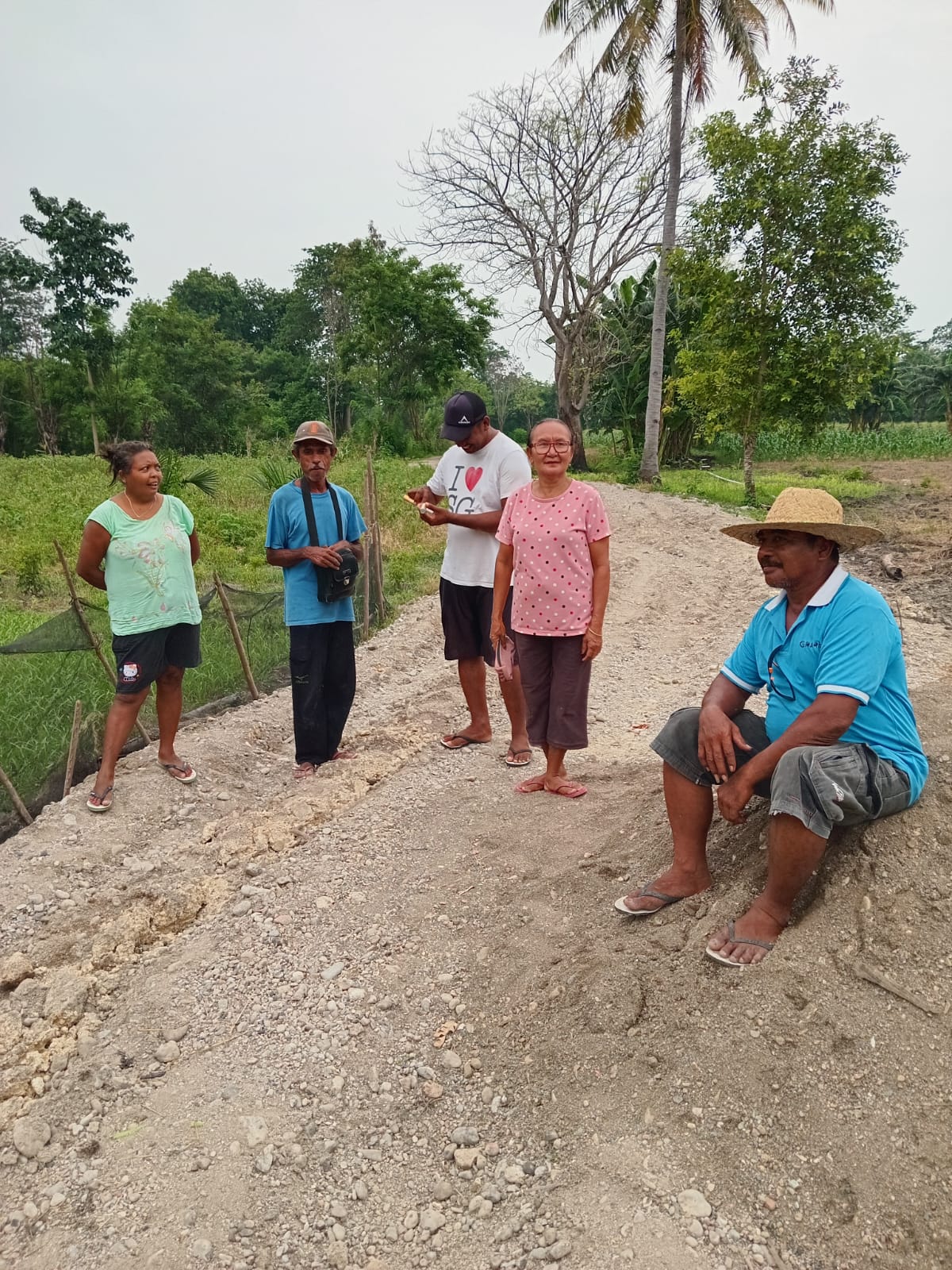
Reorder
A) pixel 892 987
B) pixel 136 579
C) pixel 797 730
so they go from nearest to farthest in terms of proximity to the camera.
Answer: pixel 892 987, pixel 797 730, pixel 136 579

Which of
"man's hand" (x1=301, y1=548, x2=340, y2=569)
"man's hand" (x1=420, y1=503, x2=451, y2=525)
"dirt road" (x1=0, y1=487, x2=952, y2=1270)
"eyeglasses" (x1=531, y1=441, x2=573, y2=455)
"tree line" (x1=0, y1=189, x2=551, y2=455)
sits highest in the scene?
"tree line" (x1=0, y1=189, x2=551, y2=455)

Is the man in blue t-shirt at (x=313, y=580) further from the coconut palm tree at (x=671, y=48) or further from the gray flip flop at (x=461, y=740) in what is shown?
the coconut palm tree at (x=671, y=48)

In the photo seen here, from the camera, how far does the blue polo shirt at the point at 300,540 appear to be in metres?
3.93

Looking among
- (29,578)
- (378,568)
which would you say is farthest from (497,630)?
(29,578)

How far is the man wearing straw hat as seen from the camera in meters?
2.05

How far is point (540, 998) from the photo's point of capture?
2.34 m

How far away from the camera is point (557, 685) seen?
3492mm

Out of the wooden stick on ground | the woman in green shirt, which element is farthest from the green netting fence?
the wooden stick on ground

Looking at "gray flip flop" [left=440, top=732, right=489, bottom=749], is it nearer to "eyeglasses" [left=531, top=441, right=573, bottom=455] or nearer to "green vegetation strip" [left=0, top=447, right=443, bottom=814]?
"green vegetation strip" [left=0, top=447, right=443, bottom=814]

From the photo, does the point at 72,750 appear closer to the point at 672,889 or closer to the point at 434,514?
the point at 434,514

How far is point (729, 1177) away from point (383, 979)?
3.92 ft

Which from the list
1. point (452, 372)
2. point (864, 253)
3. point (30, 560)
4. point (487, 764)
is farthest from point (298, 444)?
point (452, 372)

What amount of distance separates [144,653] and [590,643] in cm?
200

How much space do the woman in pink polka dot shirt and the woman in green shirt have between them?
1.51 meters
